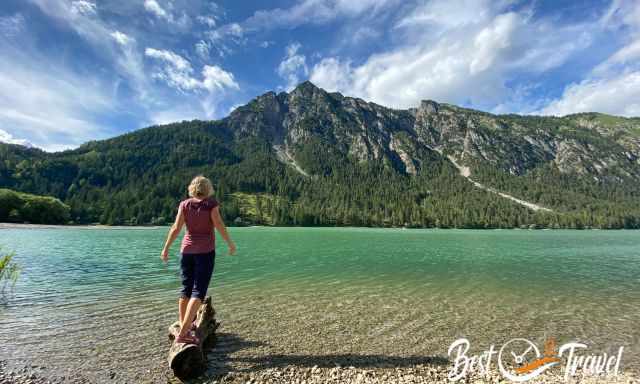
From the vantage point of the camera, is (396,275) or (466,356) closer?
(466,356)

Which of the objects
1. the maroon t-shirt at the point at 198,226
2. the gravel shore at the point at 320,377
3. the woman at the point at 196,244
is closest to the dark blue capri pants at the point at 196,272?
the woman at the point at 196,244

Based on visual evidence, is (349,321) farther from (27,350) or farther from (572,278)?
(572,278)

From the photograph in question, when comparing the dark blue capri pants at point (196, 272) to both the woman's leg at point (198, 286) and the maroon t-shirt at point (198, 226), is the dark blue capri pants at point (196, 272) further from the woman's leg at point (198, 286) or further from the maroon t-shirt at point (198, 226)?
the maroon t-shirt at point (198, 226)

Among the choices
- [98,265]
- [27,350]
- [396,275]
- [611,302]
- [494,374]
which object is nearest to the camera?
[494,374]

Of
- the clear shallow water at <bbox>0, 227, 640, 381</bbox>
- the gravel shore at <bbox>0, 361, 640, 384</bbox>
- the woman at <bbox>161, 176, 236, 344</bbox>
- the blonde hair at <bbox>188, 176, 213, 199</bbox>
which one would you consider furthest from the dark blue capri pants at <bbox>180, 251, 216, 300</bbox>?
the clear shallow water at <bbox>0, 227, 640, 381</bbox>

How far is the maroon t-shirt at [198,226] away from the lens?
762 cm

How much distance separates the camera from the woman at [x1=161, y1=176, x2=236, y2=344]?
7.60 metres

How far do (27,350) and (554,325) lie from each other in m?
18.8

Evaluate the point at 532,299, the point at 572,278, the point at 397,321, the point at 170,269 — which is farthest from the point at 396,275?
the point at 170,269

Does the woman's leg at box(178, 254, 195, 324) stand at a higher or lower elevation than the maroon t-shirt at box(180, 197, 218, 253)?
lower

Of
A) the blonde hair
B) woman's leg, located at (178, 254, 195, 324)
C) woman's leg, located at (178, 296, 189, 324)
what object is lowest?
woman's leg, located at (178, 296, 189, 324)

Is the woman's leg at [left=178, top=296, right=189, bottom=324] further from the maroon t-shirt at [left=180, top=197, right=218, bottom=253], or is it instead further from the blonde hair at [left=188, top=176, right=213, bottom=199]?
the blonde hair at [left=188, top=176, right=213, bottom=199]

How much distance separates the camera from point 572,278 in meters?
25.4

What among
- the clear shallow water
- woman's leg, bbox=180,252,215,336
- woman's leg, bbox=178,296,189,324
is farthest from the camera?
the clear shallow water
